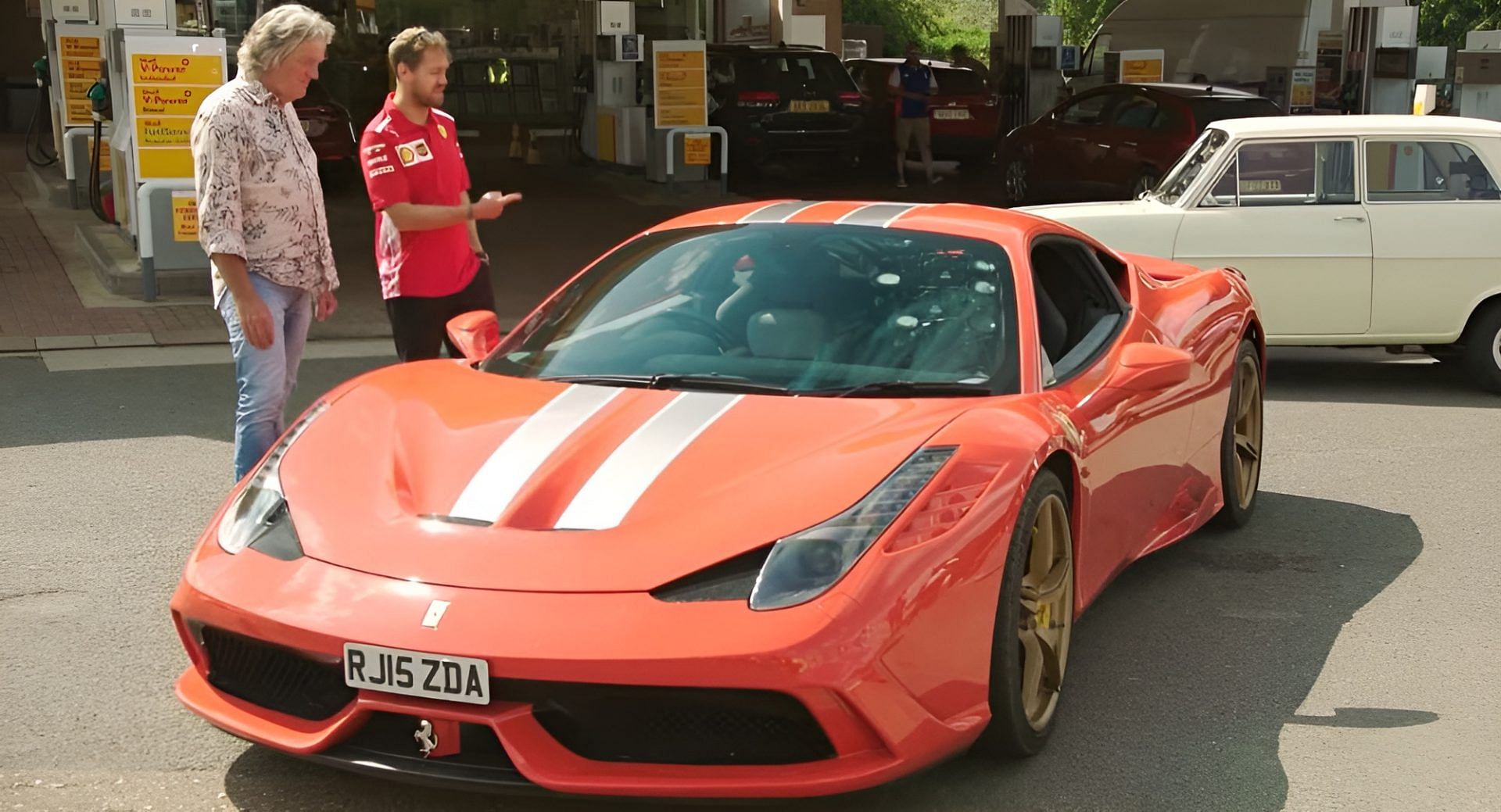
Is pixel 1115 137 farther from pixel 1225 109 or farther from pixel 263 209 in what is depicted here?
pixel 263 209

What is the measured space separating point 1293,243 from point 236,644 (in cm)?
725

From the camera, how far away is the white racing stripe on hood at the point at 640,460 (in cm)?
373

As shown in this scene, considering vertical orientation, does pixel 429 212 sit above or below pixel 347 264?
above

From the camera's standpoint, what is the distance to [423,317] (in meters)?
6.70

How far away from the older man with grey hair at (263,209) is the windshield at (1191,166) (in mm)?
5608

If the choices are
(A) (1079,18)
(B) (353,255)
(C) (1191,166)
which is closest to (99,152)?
(B) (353,255)

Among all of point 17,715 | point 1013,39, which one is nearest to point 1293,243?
point 17,715

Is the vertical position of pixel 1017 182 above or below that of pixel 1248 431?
above

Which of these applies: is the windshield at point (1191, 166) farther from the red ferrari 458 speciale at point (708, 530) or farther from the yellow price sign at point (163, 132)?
the yellow price sign at point (163, 132)

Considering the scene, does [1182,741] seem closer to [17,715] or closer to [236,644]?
[236,644]

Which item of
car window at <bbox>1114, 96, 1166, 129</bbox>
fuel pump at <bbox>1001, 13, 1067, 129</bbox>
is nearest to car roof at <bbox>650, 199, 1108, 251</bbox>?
car window at <bbox>1114, 96, 1166, 129</bbox>

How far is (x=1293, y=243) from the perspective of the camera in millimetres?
9625

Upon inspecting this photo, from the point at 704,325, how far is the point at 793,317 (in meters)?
0.25

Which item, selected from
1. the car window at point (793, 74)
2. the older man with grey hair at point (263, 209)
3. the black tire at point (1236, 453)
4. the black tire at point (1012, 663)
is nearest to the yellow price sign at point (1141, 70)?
the car window at point (793, 74)
